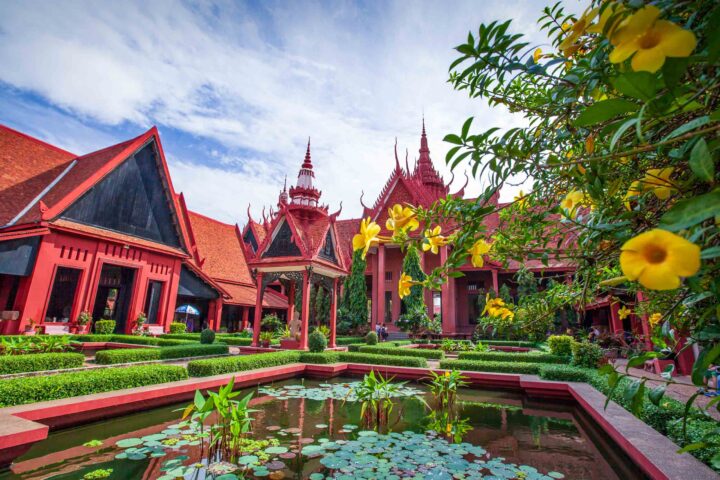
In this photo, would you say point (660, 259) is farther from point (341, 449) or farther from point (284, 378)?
point (284, 378)

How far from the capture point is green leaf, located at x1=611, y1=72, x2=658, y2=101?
0.61 m

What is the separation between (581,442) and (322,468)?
11.2 feet

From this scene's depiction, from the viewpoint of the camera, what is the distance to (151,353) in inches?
361

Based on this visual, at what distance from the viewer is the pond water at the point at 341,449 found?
11.1 ft

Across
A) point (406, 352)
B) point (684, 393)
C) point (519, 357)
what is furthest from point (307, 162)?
point (684, 393)

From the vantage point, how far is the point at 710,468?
2984mm

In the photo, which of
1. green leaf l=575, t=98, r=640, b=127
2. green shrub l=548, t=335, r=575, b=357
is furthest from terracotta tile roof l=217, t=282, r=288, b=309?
green leaf l=575, t=98, r=640, b=127

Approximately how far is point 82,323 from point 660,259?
1529 cm

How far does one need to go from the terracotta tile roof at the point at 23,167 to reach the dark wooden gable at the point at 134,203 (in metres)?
1.92

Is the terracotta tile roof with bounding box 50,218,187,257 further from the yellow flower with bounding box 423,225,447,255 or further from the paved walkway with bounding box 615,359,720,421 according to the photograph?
the paved walkway with bounding box 615,359,720,421

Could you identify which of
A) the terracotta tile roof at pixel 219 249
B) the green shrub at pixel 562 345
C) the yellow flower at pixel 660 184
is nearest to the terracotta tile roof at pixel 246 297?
the terracotta tile roof at pixel 219 249

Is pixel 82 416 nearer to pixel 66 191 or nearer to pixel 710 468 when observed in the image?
pixel 710 468

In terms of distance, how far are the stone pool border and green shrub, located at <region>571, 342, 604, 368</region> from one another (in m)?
1.75

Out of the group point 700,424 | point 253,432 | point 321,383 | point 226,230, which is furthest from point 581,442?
point 226,230
